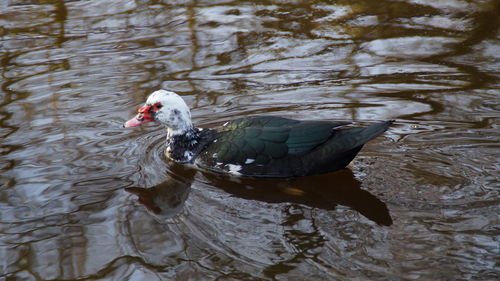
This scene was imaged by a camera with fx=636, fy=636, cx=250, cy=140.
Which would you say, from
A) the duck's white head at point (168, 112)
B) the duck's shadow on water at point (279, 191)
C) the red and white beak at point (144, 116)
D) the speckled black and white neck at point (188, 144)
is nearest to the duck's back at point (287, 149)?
the duck's shadow on water at point (279, 191)

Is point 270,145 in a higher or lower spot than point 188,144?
higher

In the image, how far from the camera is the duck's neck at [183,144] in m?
5.95

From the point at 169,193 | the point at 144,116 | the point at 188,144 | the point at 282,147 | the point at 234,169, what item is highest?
the point at 144,116

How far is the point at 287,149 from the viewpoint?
5.48 meters

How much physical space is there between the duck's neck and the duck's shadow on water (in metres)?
0.18

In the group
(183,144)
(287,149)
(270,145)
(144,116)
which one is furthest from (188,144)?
(287,149)

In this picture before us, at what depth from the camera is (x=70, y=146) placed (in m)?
6.21

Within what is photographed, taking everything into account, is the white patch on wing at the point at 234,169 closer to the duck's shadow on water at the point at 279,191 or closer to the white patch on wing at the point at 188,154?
the duck's shadow on water at the point at 279,191

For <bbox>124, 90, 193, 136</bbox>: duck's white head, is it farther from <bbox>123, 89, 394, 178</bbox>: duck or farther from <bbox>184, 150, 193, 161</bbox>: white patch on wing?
<bbox>123, 89, 394, 178</bbox>: duck

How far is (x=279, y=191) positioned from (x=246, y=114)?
1556 millimetres

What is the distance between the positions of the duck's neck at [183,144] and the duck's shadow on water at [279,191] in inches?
7.1

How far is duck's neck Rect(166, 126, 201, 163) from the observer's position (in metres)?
5.95

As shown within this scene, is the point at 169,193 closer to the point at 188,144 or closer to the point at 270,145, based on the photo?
the point at 188,144

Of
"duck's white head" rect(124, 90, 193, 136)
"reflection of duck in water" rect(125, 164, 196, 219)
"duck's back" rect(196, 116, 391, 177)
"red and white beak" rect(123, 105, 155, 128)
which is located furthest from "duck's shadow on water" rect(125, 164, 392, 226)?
"red and white beak" rect(123, 105, 155, 128)
